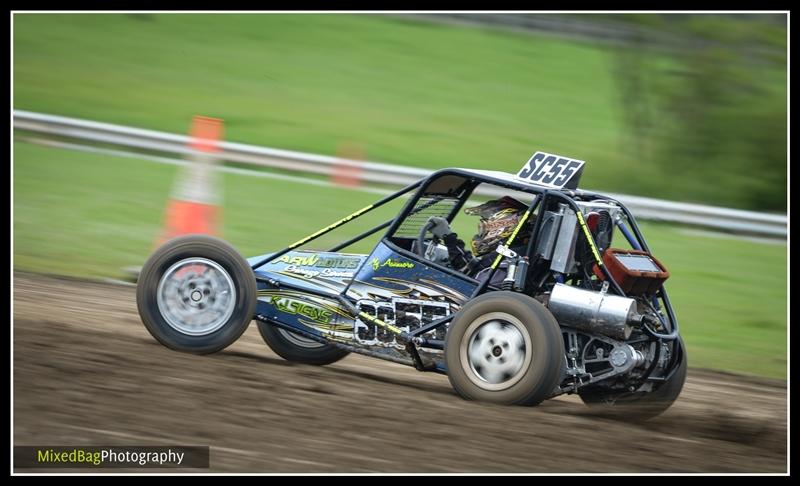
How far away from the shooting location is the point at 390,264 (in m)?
7.71

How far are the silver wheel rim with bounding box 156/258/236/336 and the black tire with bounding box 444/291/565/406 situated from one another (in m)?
1.60

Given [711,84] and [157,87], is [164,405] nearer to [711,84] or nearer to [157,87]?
[711,84]

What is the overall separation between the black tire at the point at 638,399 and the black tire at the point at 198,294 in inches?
92.5

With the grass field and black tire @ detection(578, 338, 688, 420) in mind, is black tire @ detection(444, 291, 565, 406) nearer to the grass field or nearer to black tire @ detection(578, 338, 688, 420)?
black tire @ detection(578, 338, 688, 420)

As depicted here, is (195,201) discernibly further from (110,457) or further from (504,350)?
(110,457)

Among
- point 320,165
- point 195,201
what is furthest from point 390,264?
point 320,165

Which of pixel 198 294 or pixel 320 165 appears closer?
pixel 198 294

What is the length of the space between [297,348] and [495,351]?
1.88 m

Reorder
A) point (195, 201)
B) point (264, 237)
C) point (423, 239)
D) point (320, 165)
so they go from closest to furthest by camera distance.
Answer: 1. point (423, 239)
2. point (195, 201)
3. point (264, 237)
4. point (320, 165)

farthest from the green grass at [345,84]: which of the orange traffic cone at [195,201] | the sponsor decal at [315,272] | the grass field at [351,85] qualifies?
the sponsor decal at [315,272]

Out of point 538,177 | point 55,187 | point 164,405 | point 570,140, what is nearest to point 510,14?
point 570,140

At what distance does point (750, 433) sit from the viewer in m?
7.48

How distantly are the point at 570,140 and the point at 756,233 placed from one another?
4.94 meters

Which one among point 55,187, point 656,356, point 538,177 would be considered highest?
point 538,177
